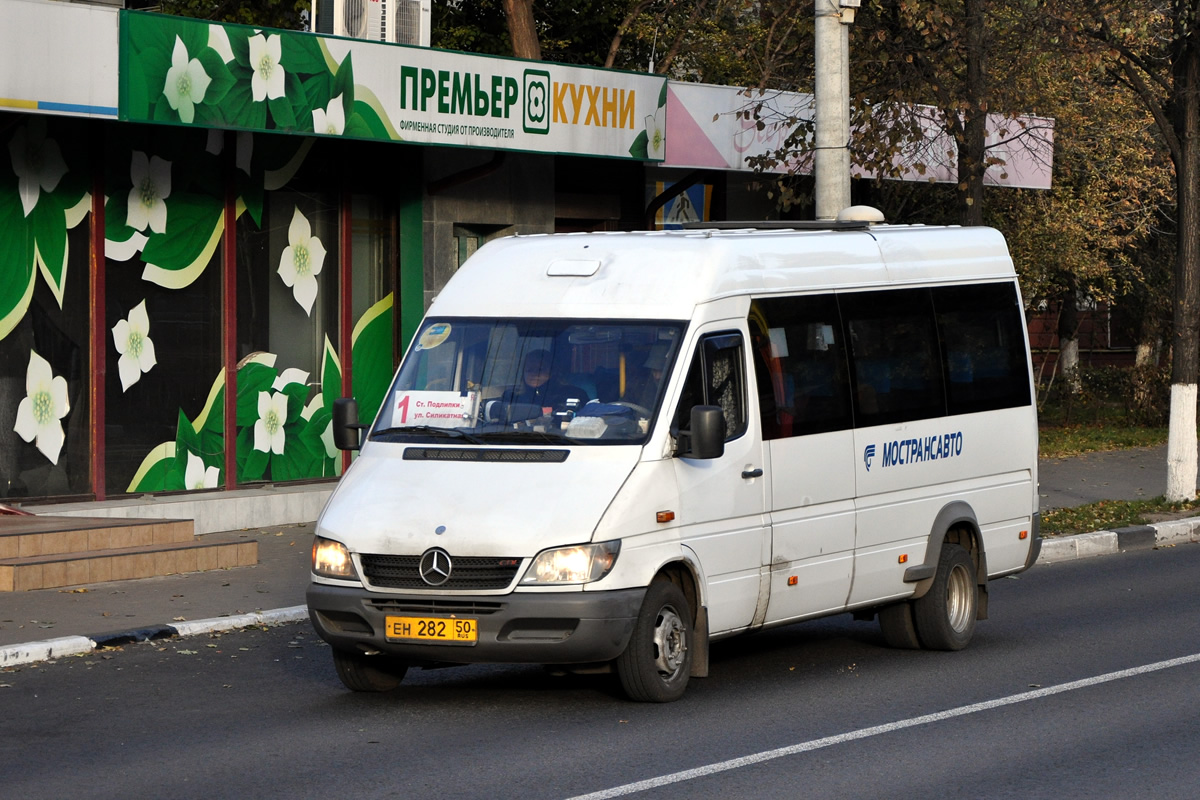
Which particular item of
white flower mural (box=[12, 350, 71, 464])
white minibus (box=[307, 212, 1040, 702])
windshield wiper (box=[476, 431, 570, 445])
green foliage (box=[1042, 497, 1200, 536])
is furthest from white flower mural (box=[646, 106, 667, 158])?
windshield wiper (box=[476, 431, 570, 445])

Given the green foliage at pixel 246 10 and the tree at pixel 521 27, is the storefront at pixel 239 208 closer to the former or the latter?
the tree at pixel 521 27

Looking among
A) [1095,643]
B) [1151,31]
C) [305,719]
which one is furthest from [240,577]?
[1151,31]

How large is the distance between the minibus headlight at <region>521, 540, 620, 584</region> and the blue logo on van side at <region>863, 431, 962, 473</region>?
97.5 inches

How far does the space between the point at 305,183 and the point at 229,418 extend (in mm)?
2491

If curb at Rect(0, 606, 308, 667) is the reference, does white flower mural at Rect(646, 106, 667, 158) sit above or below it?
above

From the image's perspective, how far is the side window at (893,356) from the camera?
1006 cm

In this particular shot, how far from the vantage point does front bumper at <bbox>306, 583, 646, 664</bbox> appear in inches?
313

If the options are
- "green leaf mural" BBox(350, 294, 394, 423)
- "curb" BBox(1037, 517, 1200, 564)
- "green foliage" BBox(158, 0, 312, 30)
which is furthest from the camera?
"green foliage" BBox(158, 0, 312, 30)

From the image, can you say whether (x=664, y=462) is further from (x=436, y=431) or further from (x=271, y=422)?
(x=271, y=422)

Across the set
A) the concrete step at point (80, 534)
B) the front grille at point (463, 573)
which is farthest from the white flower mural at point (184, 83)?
the front grille at point (463, 573)

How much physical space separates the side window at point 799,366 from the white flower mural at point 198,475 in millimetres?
8251

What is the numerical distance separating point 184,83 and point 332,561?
6852mm

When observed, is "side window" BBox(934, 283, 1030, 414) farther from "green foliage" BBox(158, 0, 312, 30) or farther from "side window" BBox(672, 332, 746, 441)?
"green foliage" BBox(158, 0, 312, 30)

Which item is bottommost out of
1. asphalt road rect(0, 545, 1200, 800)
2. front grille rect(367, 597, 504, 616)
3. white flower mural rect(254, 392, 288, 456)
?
asphalt road rect(0, 545, 1200, 800)
